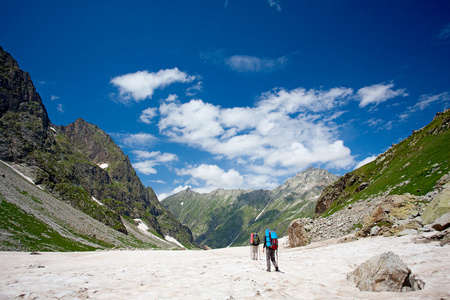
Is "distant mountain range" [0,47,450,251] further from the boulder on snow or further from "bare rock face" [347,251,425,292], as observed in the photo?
"bare rock face" [347,251,425,292]

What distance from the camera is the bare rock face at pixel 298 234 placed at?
1496 inches

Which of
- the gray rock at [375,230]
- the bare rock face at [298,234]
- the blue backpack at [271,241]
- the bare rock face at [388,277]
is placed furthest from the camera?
the bare rock face at [298,234]

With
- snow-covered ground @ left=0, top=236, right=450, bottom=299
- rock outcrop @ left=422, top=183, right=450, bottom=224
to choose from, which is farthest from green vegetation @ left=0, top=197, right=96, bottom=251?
rock outcrop @ left=422, top=183, right=450, bottom=224

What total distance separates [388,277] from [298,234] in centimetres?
3110

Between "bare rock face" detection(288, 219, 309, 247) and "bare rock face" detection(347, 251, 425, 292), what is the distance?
28.2 meters

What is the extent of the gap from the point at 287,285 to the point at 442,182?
102 ft

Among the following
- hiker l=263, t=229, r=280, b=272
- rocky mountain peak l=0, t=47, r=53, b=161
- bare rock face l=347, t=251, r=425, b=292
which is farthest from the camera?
rocky mountain peak l=0, t=47, r=53, b=161

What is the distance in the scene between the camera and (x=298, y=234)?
39469mm

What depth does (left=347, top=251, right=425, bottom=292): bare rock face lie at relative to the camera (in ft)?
32.3

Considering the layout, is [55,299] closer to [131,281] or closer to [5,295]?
[5,295]

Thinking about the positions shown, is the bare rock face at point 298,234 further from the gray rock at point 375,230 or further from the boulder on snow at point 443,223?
the boulder on snow at point 443,223

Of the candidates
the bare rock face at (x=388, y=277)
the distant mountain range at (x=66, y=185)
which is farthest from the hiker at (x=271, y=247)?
the distant mountain range at (x=66, y=185)

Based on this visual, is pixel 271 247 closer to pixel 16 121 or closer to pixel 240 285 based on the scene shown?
pixel 240 285

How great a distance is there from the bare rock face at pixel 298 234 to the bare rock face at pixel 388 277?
92.6 ft
